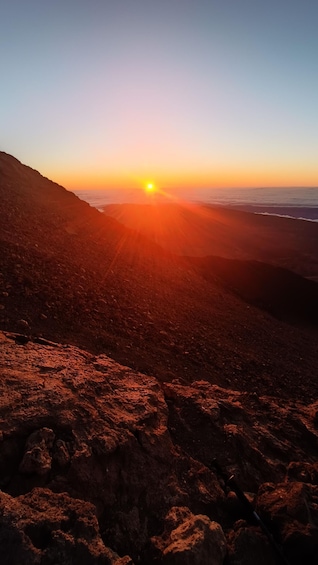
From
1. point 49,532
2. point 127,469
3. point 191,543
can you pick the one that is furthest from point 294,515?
point 49,532

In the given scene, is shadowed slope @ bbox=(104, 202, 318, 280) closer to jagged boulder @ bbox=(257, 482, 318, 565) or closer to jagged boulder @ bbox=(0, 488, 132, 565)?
jagged boulder @ bbox=(257, 482, 318, 565)

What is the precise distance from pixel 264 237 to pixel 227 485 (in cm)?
4759

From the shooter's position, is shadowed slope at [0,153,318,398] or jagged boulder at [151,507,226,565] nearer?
jagged boulder at [151,507,226,565]

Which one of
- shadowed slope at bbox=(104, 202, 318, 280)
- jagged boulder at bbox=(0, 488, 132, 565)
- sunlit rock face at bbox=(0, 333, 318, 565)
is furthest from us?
shadowed slope at bbox=(104, 202, 318, 280)

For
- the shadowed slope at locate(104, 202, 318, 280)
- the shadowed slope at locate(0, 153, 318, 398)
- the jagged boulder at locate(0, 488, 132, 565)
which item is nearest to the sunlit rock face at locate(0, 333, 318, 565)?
the jagged boulder at locate(0, 488, 132, 565)

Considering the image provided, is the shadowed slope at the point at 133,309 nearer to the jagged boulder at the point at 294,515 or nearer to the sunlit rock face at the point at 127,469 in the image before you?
the sunlit rock face at the point at 127,469

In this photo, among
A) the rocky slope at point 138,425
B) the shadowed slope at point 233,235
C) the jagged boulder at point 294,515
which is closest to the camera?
the rocky slope at point 138,425

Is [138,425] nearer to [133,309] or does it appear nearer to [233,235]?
[133,309]

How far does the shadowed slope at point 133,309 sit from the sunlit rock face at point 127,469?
108 cm

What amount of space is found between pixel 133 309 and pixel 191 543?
5084mm

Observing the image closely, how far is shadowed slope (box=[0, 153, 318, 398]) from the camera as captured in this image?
19.3ft

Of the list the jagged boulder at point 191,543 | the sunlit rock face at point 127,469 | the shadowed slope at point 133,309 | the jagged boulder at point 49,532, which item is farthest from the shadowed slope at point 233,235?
the jagged boulder at point 49,532

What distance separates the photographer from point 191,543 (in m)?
2.71

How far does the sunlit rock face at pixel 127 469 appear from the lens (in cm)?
262
